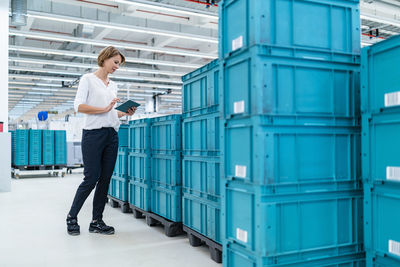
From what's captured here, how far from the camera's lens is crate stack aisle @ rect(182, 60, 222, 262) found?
9.79 feet

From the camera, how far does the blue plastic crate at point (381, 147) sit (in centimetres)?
192

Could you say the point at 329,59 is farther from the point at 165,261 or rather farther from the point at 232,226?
the point at 165,261

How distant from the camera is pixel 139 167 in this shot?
4566 millimetres

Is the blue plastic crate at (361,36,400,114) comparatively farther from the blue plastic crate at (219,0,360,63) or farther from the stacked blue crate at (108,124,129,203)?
the stacked blue crate at (108,124,129,203)

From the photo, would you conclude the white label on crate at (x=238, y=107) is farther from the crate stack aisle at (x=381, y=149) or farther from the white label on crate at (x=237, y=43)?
the crate stack aisle at (x=381, y=149)

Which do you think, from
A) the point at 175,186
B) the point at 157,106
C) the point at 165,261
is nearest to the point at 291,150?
the point at 165,261

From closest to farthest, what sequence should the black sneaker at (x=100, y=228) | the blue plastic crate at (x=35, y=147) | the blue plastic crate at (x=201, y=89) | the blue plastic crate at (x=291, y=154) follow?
1. the blue plastic crate at (x=291, y=154)
2. the blue plastic crate at (x=201, y=89)
3. the black sneaker at (x=100, y=228)
4. the blue plastic crate at (x=35, y=147)

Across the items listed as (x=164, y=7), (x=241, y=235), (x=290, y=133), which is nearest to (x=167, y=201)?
(x=241, y=235)

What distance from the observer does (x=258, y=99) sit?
2.00 m

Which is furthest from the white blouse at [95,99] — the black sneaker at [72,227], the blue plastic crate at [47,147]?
the blue plastic crate at [47,147]

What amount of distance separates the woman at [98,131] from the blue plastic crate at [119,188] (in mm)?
1174

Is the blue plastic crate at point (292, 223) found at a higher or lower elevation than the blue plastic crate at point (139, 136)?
lower

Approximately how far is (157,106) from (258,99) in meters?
16.7

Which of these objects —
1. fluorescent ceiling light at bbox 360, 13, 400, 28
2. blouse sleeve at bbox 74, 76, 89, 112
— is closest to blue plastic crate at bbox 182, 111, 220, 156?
blouse sleeve at bbox 74, 76, 89, 112
